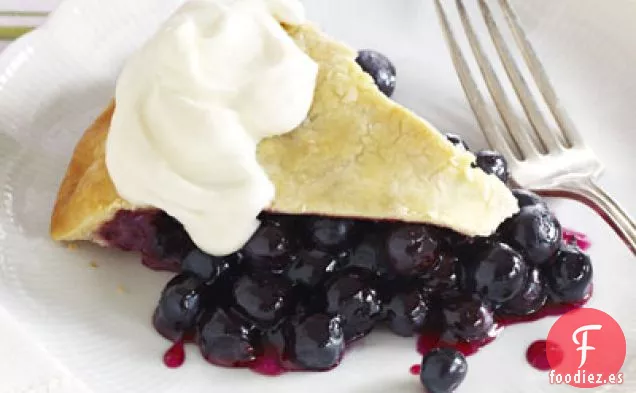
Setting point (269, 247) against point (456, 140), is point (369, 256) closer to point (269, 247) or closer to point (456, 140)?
point (269, 247)

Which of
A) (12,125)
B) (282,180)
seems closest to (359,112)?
(282,180)

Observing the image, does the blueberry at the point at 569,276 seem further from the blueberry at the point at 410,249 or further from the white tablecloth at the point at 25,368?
the white tablecloth at the point at 25,368

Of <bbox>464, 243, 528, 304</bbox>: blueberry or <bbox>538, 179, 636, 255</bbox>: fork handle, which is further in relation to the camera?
<bbox>538, 179, 636, 255</bbox>: fork handle

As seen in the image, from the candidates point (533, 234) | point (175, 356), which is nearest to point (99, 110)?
point (175, 356)

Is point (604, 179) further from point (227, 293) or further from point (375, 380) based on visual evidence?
point (227, 293)

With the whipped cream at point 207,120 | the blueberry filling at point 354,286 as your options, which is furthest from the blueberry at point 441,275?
Result: the whipped cream at point 207,120

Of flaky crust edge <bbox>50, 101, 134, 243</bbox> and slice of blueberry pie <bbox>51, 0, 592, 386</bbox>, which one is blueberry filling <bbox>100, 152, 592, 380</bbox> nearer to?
slice of blueberry pie <bbox>51, 0, 592, 386</bbox>

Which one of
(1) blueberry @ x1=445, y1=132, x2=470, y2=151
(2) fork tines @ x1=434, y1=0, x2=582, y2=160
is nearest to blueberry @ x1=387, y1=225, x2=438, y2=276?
(1) blueberry @ x1=445, y1=132, x2=470, y2=151
